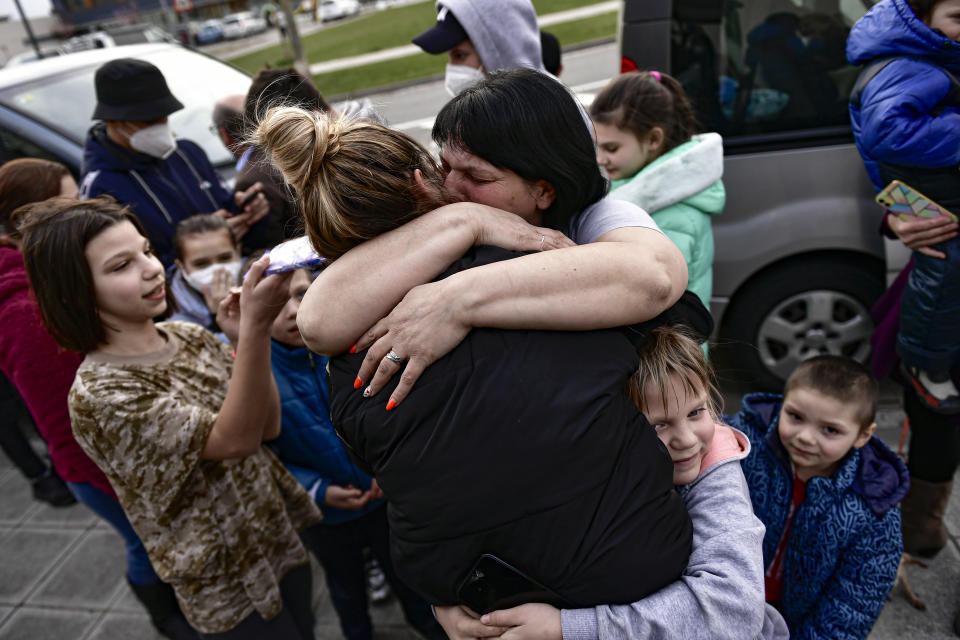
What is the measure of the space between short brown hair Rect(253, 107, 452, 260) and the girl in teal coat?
109cm

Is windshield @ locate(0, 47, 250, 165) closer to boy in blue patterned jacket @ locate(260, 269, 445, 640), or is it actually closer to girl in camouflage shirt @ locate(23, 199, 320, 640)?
girl in camouflage shirt @ locate(23, 199, 320, 640)

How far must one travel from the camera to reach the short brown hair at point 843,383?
182 centimetres

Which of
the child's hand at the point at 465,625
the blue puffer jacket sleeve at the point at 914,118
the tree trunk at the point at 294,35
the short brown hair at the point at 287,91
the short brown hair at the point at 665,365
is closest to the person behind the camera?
the child's hand at the point at 465,625

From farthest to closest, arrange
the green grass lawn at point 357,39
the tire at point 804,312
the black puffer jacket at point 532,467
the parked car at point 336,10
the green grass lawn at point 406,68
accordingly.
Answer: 1. the parked car at point 336,10
2. the green grass lawn at point 357,39
3. the green grass lawn at point 406,68
4. the tire at point 804,312
5. the black puffer jacket at point 532,467

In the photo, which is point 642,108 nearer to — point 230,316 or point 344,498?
point 230,316

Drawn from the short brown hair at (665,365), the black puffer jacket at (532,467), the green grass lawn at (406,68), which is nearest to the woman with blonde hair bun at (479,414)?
the black puffer jacket at (532,467)

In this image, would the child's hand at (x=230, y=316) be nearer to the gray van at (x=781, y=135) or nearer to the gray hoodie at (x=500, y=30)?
the gray hoodie at (x=500, y=30)

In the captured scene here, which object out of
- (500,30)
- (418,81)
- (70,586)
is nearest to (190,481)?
(500,30)

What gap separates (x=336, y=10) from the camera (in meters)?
43.9

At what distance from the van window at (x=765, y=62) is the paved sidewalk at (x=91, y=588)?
1581mm

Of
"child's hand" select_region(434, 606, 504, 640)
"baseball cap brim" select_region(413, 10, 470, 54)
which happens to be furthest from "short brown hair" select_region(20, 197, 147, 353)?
Result: "baseball cap brim" select_region(413, 10, 470, 54)

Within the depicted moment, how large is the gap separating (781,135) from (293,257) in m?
2.71

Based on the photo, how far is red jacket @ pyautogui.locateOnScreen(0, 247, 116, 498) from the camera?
2180 millimetres

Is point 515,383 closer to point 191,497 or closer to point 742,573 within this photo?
point 742,573
